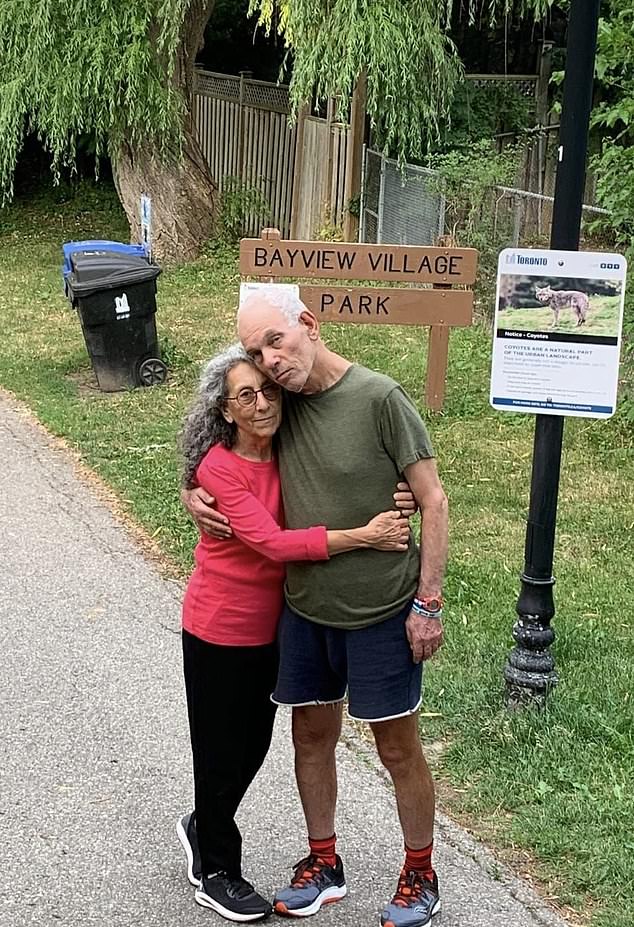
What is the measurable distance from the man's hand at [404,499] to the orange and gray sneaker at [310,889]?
3.81ft

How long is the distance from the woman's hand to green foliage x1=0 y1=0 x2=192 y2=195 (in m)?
11.9

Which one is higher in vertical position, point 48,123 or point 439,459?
point 48,123

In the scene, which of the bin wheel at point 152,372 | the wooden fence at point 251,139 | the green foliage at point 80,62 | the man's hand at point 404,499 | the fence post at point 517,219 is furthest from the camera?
the wooden fence at point 251,139

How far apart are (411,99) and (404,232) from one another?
64.0 inches

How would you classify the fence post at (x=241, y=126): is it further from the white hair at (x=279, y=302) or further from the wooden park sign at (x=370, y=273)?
the white hair at (x=279, y=302)

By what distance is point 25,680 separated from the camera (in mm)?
5293

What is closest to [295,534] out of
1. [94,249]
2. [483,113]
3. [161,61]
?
[94,249]

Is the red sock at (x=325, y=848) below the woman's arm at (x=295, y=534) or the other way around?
below

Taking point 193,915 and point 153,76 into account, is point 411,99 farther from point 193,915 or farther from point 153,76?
point 193,915

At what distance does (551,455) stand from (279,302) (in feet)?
5.70

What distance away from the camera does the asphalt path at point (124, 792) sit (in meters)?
3.67

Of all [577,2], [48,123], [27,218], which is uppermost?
[577,2]

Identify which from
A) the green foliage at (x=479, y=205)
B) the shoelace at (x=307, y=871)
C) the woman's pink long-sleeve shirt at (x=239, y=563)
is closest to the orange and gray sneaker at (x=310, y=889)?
the shoelace at (x=307, y=871)

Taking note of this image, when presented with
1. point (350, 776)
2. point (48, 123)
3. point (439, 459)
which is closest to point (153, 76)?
point (48, 123)
